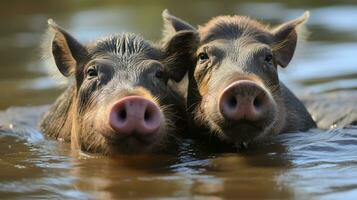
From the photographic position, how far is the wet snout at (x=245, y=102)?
630 centimetres

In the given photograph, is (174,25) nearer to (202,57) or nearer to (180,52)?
(180,52)

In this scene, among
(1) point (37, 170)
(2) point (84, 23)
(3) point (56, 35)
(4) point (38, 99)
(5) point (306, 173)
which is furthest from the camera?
(2) point (84, 23)

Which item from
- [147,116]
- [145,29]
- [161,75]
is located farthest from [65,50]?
[145,29]

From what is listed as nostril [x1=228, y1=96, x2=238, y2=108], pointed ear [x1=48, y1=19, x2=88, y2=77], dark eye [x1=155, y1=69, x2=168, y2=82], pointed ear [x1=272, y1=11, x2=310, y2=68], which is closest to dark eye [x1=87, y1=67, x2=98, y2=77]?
pointed ear [x1=48, y1=19, x2=88, y2=77]

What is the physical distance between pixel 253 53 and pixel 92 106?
129 cm

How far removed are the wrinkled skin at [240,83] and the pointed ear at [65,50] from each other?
92 centimetres

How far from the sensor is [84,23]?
16.3m

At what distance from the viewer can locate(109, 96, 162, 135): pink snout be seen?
601 cm

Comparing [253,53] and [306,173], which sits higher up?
[253,53]

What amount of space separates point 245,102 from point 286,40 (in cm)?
165

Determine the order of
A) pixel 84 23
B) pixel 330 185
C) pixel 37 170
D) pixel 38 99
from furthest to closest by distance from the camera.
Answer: pixel 84 23, pixel 38 99, pixel 37 170, pixel 330 185

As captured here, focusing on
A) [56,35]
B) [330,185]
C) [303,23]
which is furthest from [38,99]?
[330,185]

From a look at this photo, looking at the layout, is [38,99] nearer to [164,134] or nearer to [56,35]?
[56,35]

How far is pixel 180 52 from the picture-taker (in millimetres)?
7484
